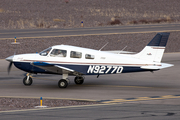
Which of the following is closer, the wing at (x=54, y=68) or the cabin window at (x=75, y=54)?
the wing at (x=54, y=68)

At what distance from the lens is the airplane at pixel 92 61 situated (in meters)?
19.1

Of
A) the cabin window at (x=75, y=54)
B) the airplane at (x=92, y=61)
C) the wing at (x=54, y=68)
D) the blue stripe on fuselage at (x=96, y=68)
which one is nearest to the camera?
the wing at (x=54, y=68)

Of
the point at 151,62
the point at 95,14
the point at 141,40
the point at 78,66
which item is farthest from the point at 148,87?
the point at 95,14

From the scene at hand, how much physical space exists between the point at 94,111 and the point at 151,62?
20.7 feet

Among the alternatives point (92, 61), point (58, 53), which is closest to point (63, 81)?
point (58, 53)

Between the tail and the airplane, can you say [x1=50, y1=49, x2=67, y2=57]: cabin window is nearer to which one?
the airplane

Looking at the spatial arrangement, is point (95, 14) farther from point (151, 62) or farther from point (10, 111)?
point (10, 111)

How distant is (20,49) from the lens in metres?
36.8

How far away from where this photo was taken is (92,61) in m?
19.5

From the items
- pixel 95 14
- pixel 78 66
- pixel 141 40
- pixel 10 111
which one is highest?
pixel 95 14

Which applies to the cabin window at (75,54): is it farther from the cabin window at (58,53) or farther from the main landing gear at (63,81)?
the main landing gear at (63,81)

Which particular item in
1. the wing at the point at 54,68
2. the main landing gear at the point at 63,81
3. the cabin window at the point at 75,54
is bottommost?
the main landing gear at the point at 63,81

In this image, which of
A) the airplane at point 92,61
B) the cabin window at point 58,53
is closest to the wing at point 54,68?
the airplane at point 92,61

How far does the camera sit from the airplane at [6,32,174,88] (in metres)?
19.1
